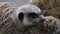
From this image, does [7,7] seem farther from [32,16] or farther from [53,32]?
[53,32]

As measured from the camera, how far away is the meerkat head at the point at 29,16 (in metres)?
0.86

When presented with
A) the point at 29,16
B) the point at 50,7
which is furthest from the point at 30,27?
the point at 50,7

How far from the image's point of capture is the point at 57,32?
79cm

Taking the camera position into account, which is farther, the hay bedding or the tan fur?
the tan fur

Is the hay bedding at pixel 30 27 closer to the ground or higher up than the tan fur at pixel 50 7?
closer to the ground

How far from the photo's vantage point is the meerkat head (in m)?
0.86

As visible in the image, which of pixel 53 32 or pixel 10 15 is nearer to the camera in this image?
pixel 53 32

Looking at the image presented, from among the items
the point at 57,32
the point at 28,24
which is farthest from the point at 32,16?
the point at 57,32

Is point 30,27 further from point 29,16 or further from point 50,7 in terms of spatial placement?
point 50,7

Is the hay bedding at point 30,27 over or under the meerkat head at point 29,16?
under

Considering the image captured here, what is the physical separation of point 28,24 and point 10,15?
120 mm

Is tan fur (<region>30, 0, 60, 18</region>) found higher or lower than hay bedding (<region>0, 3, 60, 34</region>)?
higher

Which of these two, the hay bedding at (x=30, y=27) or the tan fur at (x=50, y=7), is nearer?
the hay bedding at (x=30, y=27)

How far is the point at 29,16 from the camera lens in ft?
2.91
